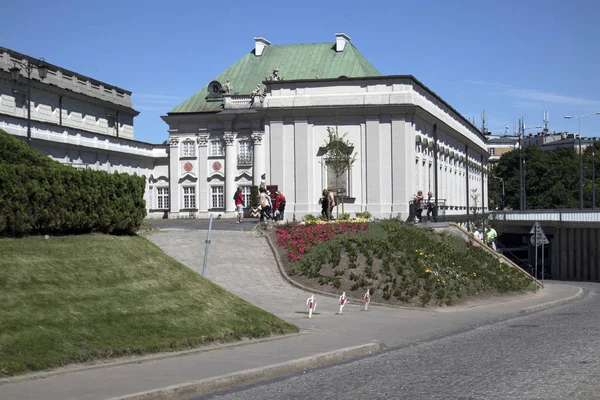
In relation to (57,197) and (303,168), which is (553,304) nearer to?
(57,197)

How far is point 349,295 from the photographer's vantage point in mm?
27562

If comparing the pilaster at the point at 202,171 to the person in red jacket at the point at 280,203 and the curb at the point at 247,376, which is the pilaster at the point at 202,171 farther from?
the curb at the point at 247,376

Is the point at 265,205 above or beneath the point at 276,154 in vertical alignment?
beneath

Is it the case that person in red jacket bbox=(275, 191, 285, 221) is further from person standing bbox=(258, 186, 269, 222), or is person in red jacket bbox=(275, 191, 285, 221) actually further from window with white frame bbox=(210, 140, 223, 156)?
window with white frame bbox=(210, 140, 223, 156)

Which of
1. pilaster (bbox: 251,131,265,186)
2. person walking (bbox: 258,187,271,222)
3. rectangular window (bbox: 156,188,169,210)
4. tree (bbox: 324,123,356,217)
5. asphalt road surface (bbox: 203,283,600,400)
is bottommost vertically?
asphalt road surface (bbox: 203,283,600,400)

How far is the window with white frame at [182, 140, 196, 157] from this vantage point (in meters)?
82.5

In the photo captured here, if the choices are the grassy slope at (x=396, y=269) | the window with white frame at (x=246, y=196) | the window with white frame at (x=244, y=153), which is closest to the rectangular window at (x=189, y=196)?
the window with white frame at (x=246, y=196)

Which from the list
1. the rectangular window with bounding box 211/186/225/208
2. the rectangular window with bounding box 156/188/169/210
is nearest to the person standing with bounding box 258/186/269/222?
the rectangular window with bounding box 211/186/225/208

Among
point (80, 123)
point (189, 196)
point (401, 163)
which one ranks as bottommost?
point (189, 196)

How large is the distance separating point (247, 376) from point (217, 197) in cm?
6865

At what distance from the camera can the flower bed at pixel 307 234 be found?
32.3m

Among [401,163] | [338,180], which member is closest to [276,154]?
[338,180]

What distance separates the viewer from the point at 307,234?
34.2m

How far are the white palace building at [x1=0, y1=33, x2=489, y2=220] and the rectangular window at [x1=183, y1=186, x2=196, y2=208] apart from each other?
0.09 meters
